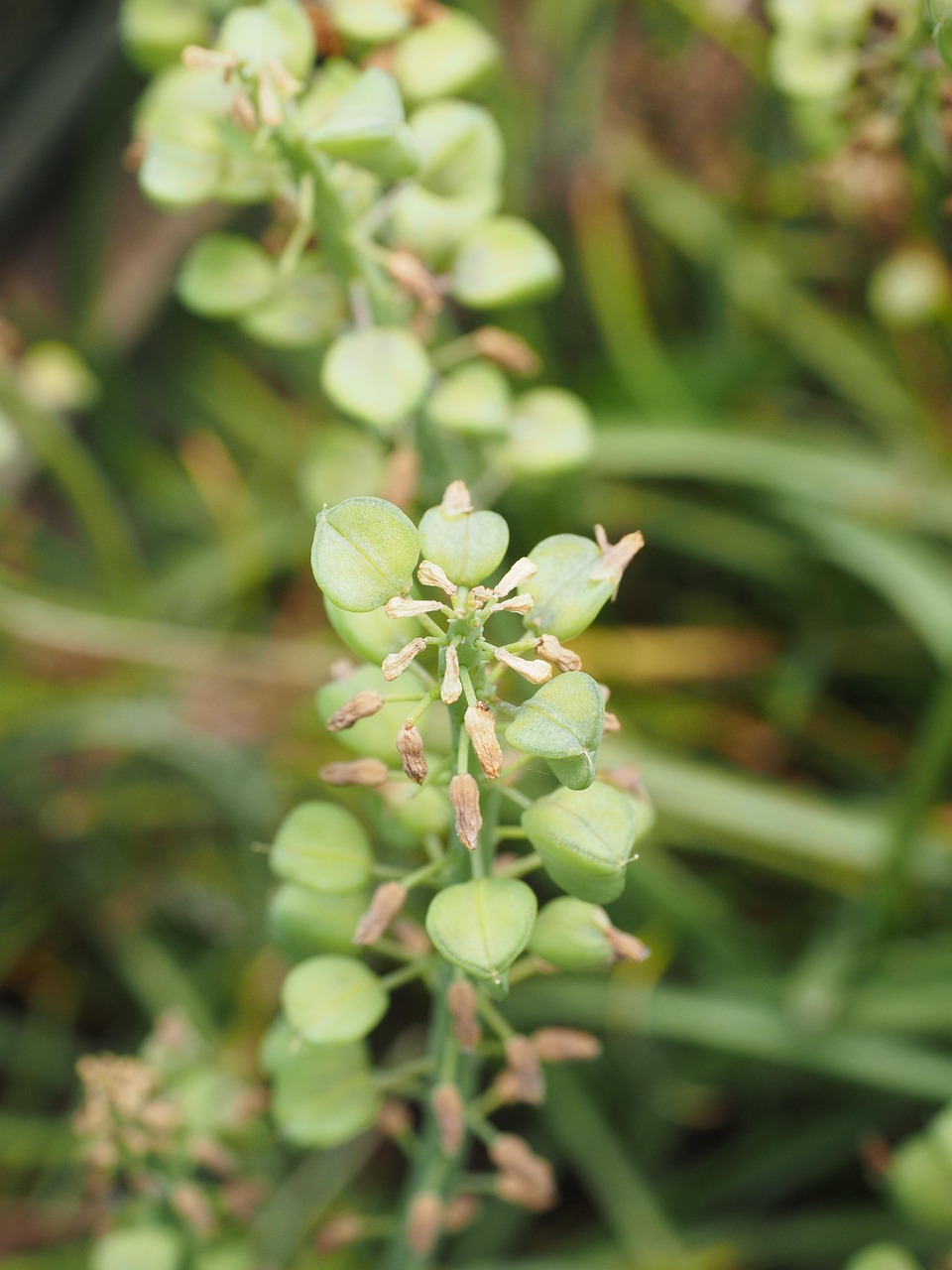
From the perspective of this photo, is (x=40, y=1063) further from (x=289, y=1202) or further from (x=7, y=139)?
(x=7, y=139)

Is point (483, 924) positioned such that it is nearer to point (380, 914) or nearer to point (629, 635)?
point (380, 914)

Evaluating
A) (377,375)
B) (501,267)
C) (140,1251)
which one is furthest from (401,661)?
(140,1251)

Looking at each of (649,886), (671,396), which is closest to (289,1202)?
(649,886)

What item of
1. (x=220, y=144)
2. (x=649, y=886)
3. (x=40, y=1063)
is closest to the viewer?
(x=220, y=144)

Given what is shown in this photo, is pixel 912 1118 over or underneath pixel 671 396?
underneath

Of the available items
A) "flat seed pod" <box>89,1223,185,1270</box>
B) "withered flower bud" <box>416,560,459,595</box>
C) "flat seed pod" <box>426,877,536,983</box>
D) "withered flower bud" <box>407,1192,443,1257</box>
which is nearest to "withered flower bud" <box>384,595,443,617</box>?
"withered flower bud" <box>416,560,459,595</box>

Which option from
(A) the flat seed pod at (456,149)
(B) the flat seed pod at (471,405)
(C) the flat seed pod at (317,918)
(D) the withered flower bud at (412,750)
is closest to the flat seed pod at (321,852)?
(C) the flat seed pod at (317,918)

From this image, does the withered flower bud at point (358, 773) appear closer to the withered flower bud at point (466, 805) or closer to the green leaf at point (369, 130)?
the withered flower bud at point (466, 805)

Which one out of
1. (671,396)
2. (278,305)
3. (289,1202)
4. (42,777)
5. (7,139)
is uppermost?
(7,139)
